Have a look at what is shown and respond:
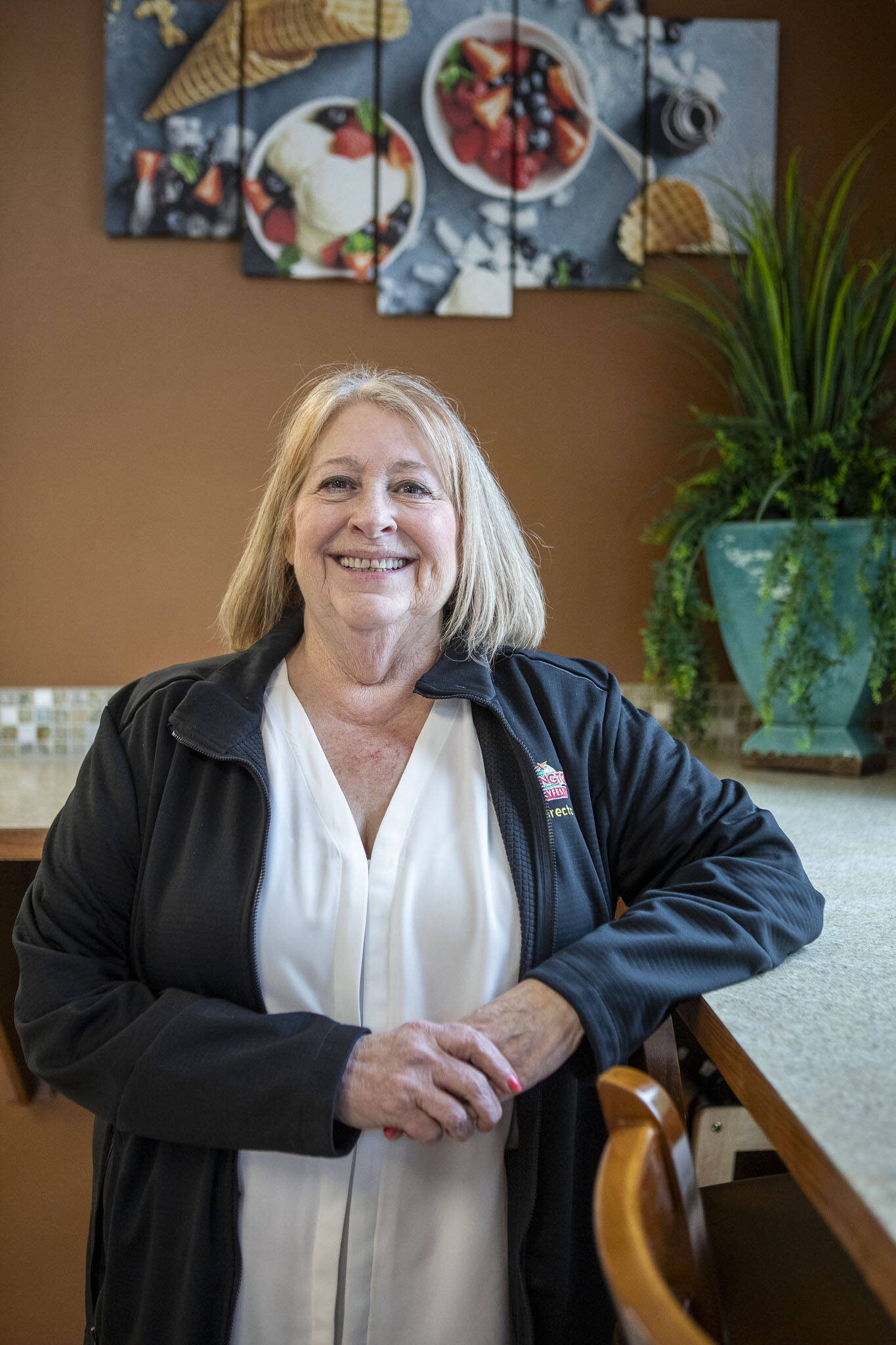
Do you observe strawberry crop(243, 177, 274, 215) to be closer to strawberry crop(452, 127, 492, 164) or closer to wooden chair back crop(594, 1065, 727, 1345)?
strawberry crop(452, 127, 492, 164)

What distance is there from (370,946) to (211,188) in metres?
1.87

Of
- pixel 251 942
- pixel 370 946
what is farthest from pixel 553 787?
pixel 251 942

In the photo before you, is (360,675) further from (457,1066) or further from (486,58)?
(486,58)

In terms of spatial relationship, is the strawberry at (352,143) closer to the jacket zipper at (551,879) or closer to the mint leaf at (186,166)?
the mint leaf at (186,166)

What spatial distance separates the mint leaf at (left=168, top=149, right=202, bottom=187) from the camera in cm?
240

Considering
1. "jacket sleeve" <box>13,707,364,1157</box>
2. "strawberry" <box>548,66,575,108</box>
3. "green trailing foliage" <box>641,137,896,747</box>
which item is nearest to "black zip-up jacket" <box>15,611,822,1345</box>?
"jacket sleeve" <box>13,707,364,1157</box>

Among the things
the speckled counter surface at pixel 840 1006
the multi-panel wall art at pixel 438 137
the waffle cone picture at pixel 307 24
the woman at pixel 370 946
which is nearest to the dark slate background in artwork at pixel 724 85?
the multi-panel wall art at pixel 438 137

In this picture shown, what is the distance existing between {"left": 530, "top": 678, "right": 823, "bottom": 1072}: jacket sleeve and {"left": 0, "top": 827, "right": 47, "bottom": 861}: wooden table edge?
94 centimetres

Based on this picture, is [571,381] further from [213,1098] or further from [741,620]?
[213,1098]

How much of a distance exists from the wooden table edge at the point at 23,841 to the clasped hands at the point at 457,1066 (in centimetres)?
87

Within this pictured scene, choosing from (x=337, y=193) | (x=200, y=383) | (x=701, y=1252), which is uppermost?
(x=337, y=193)

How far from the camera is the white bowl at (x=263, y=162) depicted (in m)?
2.40

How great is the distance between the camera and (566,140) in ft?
8.00

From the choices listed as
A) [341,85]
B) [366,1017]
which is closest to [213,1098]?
[366,1017]
